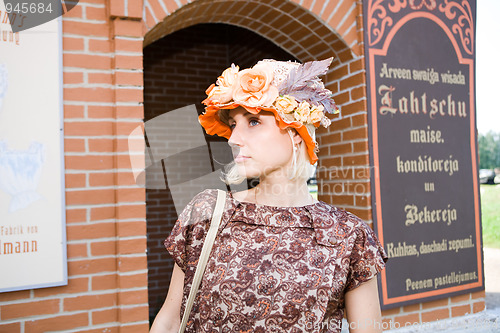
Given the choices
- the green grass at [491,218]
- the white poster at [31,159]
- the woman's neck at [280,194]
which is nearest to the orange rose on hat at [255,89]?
the woman's neck at [280,194]

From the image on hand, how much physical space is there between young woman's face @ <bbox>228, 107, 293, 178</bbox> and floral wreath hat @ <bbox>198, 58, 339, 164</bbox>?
0.04 meters

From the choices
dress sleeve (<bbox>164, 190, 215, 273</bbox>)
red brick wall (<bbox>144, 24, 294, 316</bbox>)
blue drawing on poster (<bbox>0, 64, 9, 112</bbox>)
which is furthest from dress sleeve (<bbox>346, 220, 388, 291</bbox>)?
red brick wall (<bbox>144, 24, 294, 316</bbox>)

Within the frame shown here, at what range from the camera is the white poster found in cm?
219

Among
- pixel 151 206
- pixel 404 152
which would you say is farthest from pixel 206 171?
pixel 404 152

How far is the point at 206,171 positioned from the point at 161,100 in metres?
1.18

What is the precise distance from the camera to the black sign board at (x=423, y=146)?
3100mm

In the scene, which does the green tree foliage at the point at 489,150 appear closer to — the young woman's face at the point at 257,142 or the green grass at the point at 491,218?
the green grass at the point at 491,218

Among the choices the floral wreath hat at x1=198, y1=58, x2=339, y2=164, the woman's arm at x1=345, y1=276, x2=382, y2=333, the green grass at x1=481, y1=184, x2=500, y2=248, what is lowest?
the green grass at x1=481, y1=184, x2=500, y2=248

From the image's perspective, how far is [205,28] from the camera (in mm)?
5570

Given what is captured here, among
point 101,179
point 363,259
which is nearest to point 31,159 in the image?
point 101,179

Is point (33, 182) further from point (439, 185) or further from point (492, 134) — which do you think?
point (492, 134)

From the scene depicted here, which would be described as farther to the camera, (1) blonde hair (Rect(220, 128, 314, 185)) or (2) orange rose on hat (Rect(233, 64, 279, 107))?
(1) blonde hair (Rect(220, 128, 314, 185))

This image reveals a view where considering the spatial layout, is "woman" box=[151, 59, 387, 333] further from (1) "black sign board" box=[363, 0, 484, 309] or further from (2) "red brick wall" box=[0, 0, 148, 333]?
(1) "black sign board" box=[363, 0, 484, 309]

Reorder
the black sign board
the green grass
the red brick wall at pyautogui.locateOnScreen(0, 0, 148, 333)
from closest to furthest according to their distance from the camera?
the red brick wall at pyautogui.locateOnScreen(0, 0, 148, 333) < the black sign board < the green grass
